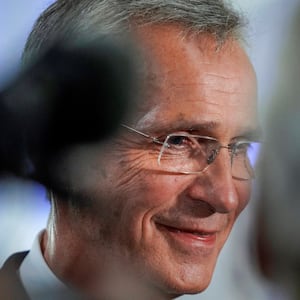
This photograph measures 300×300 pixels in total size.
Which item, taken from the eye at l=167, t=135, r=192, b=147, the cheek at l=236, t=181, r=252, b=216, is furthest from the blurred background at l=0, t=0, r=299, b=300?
the eye at l=167, t=135, r=192, b=147

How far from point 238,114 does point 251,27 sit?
0.41 feet

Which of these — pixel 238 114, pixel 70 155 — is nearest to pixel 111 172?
pixel 70 155

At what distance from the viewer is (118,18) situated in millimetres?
903

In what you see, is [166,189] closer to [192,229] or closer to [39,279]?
[192,229]

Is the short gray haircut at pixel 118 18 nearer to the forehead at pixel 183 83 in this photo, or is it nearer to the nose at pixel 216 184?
the forehead at pixel 183 83

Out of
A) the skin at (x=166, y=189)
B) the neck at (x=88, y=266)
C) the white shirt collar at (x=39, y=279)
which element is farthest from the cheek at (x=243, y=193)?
the white shirt collar at (x=39, y=279)

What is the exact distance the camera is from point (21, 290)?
96 centimetres

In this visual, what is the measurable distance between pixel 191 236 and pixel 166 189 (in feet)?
0.27

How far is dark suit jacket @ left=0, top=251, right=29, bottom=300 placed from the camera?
0.94 meters

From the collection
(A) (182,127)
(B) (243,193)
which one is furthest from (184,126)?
(B) (243,193)

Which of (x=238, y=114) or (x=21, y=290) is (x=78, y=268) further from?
(x=238, y=114)

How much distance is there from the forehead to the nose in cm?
5

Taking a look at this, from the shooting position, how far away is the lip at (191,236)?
37.0 inches

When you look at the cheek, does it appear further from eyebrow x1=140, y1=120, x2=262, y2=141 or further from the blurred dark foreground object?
the blurred dark foreground object
